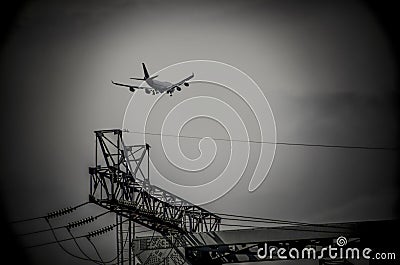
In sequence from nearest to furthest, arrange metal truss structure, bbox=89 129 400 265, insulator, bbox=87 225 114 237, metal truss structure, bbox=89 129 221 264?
metal truss structure, bbox=89 129 400 265, metal truss structure, bbox=89 129 221 264, insulator, bbox=87 225 114 237

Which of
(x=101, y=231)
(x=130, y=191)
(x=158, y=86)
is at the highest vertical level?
(x=158, y=86)

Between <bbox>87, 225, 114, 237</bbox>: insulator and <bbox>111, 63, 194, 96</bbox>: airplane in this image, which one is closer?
<bbox>111, 63, 194, 96</bbox>: airplane

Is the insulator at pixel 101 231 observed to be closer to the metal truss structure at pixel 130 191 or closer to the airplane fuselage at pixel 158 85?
the metal truss structure at pixel 130 191

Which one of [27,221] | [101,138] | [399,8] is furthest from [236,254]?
[399,8]

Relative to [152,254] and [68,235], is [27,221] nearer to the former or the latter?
[68,235]

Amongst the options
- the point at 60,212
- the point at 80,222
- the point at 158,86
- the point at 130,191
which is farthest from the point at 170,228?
the point at 158,86

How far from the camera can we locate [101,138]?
13578 millimetres

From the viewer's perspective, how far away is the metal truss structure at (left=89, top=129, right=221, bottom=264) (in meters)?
13.7

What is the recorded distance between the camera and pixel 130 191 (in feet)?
45.8

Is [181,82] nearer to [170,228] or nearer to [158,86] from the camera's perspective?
[158,86]

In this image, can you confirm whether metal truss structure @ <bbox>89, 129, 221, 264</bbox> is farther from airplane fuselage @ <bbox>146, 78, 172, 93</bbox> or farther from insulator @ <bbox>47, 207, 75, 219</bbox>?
airplane fuselage @ <bbox>146, 78, 172, 93</bbox>

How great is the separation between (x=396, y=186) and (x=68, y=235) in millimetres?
7301

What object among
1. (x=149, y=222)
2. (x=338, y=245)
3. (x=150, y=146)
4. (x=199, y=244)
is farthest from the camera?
(x=149, y=222)

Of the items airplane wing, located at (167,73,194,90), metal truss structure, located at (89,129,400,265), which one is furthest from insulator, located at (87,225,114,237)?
airplane wing, located at (167,73,194,90)
